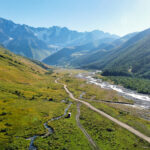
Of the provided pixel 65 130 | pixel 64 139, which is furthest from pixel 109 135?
pixel 64 139

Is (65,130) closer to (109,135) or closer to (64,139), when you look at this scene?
(64,139)

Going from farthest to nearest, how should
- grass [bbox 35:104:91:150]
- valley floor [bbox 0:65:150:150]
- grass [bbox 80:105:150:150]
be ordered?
grass [bbox 80:105:150:150] → valley floor [bbox 0:65:150:150] → grass [bbox 35:104:91:150]

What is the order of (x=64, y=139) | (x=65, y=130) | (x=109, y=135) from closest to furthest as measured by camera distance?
(x=64, y=139), (x=109, y=135), (x=65, y=130)

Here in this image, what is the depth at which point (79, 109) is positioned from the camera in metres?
71.7

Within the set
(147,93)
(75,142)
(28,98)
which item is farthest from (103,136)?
(147,93)

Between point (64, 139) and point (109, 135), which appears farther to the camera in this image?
point (109, 135)

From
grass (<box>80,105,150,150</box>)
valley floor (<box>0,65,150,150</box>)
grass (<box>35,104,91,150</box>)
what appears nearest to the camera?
grass (<box>35,104,91,150</box>)

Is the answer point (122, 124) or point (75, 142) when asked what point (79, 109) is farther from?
point (75, 142)

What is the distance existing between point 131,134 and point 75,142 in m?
22.5

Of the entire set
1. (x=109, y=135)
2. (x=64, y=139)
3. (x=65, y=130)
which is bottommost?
(x=109, y=135)

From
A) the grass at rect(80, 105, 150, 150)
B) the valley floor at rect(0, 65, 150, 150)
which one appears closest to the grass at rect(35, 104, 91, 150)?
the valley floor at rect(0, 65, 150, 150)

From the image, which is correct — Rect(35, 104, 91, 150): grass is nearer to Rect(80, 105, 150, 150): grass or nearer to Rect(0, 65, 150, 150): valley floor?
Rect(0, 65, 150, 150): valley floor

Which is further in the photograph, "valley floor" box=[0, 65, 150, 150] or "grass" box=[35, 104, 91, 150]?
"valley floor" box=[0, 65, 150, 150]

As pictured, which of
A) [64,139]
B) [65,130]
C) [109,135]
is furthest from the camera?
[65,130]
